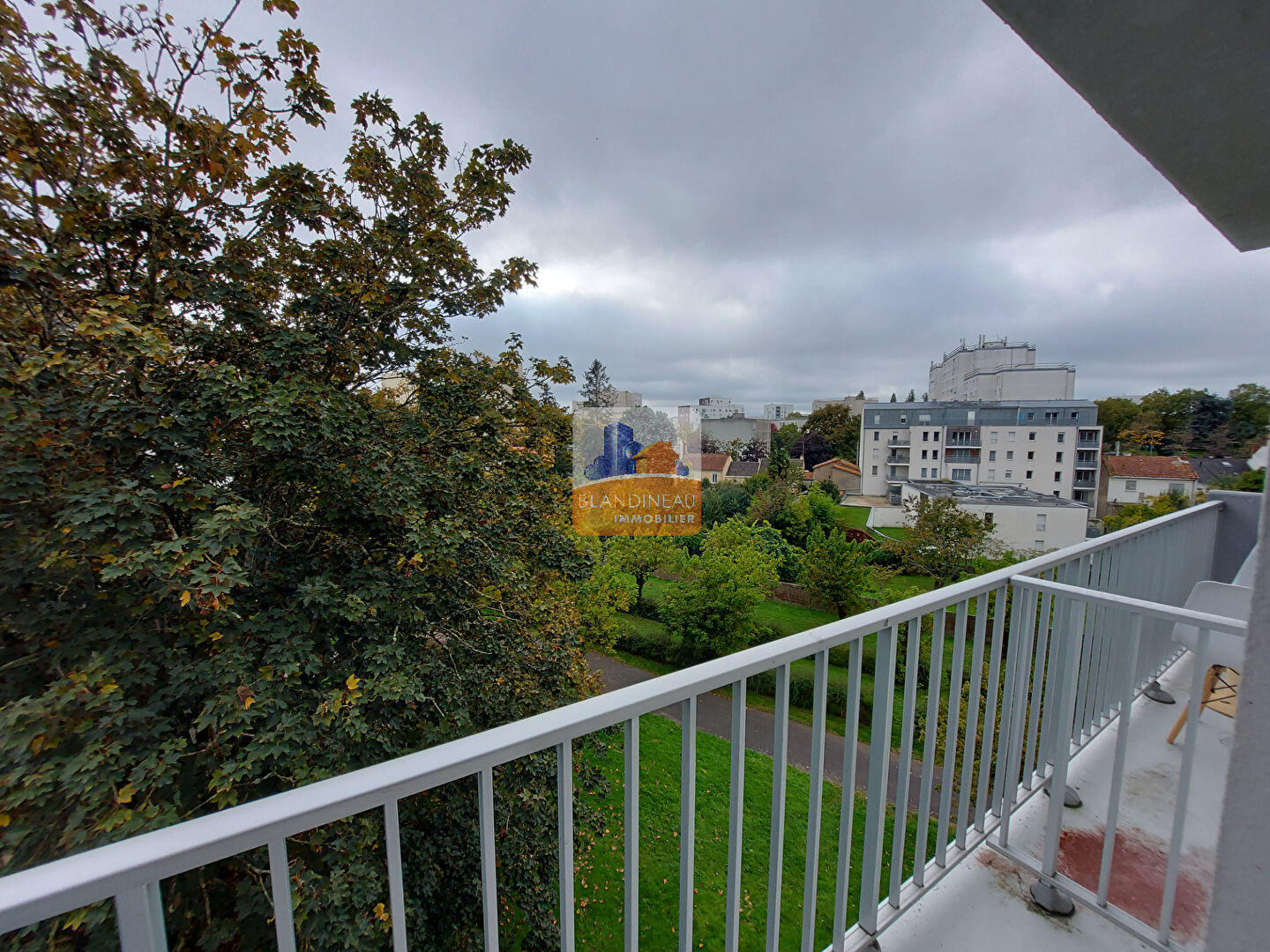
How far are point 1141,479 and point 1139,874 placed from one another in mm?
16911

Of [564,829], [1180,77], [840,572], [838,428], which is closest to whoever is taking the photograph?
[1180,77]

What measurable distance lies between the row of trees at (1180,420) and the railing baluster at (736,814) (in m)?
2.68

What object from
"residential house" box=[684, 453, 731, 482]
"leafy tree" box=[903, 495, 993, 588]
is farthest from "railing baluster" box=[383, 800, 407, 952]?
"leafy tree" box=[903, 495, 993, 588]

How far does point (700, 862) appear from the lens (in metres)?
6.04

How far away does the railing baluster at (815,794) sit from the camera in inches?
36.8

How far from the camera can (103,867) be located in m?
0.42

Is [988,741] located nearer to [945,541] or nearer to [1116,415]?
[945,541]

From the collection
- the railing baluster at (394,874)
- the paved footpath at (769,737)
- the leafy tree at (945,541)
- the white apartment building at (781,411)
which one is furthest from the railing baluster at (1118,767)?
the white apartment building at (781,411)

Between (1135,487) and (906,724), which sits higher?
(906,724)

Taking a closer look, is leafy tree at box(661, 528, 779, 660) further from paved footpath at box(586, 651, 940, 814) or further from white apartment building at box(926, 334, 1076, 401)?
white apartment building at box(926, 334, 1076, 401)

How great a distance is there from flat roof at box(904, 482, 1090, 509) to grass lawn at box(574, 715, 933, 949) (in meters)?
11.4

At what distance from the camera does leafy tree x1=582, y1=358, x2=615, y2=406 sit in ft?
32.3

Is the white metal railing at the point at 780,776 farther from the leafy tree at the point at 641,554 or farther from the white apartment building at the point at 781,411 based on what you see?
the white apartment building at the point at 781,411
